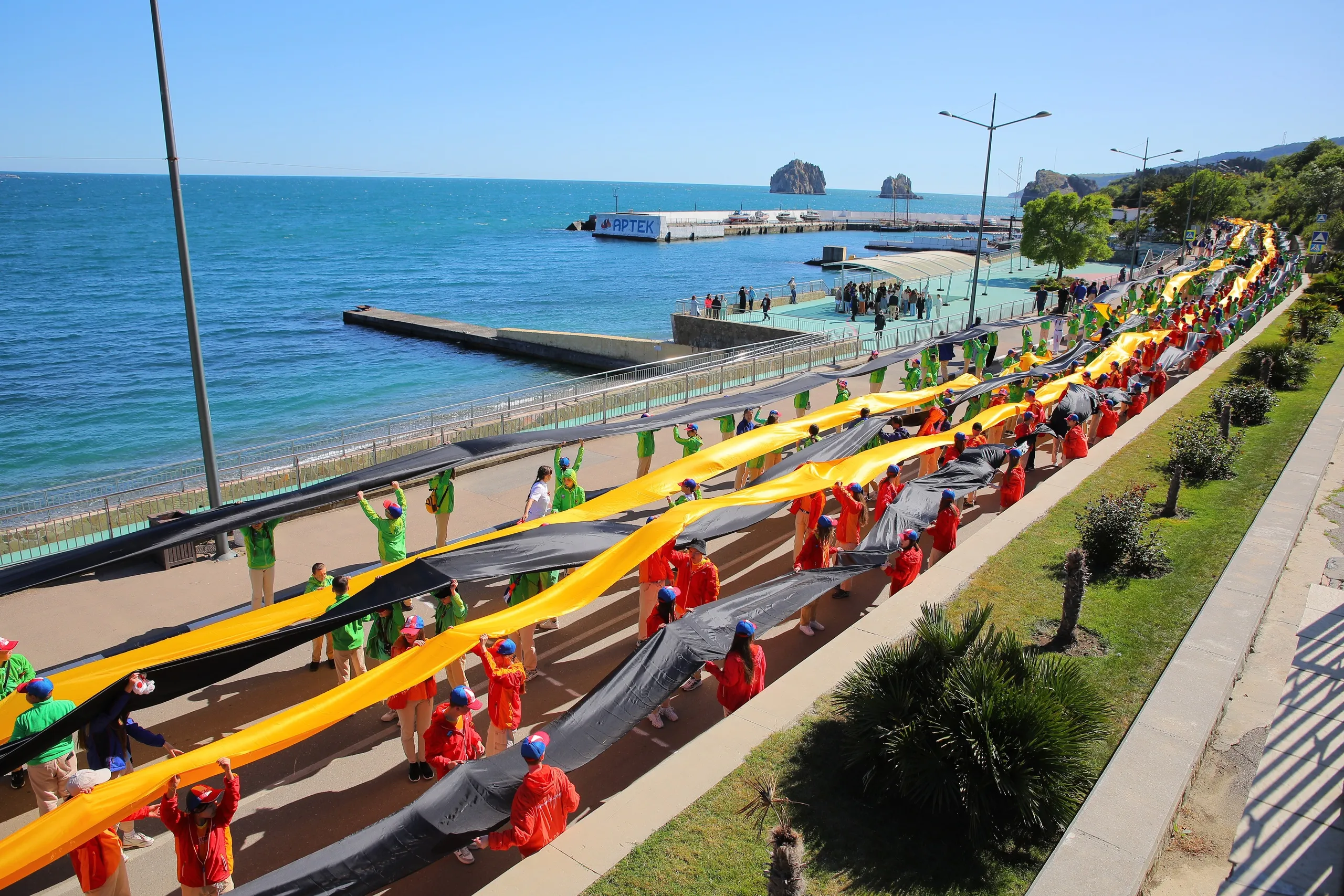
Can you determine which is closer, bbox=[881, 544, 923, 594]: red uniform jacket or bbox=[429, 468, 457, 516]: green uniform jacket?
bbox=[881, 544, 923, 594]: red uniform jacket

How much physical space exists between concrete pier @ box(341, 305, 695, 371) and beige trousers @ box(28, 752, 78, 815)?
1095 inches

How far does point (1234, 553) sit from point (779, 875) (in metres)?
8.83

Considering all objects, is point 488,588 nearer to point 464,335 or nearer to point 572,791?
point 572,791

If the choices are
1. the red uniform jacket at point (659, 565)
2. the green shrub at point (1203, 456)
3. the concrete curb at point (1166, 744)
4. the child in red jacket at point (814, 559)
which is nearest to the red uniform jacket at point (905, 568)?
the child in red jacket at point (814, 559)

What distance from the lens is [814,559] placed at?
9.59 m

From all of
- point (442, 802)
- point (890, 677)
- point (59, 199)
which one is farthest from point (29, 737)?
point (59, 199)

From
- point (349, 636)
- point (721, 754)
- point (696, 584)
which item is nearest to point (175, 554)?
point (349, 636)

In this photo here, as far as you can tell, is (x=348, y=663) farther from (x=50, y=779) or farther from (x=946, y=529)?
(x=946, y=529)

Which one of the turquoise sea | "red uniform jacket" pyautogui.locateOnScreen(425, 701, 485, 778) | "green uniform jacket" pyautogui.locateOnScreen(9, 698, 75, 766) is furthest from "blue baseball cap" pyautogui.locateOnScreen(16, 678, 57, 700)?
the turquoise sea

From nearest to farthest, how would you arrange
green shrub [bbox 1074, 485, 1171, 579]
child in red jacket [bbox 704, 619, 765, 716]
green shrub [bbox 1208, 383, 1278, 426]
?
1. child in red jacket [bbox 704, 619, 765, 716]
2. green shrub [bbox 1074, 485, 1171, 579]
3. green shrub [bbox 1208, 383, 1278, 426]

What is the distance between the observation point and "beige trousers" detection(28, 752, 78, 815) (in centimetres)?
650

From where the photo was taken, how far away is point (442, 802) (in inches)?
223

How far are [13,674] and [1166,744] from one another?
957cm

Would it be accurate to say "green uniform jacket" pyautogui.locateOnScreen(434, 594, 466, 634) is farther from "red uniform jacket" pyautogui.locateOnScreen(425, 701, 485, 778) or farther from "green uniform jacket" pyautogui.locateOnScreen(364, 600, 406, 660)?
"red uniform jacket" pyautogui.locateOnScreen(425, 701, 485, 778)
